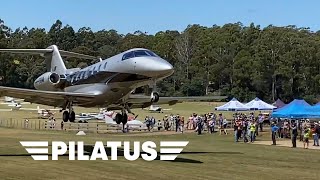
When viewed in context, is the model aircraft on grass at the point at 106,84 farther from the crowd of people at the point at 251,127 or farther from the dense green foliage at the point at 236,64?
the dense green foliage at the point at 236,64

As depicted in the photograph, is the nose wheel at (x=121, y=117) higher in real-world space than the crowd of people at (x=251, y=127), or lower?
higher

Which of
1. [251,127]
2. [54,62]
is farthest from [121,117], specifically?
[251,127]

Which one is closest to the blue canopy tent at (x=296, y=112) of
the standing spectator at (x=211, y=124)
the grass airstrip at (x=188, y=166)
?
the standing spectator at (x=211, y=124)

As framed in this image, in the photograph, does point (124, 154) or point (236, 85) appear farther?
point (236, 85)

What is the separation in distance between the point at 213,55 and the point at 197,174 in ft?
353

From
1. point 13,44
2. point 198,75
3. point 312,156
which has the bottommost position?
point 312,156

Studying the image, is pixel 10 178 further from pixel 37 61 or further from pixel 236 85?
pixel 37 61

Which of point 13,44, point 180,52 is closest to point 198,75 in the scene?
point 180,52

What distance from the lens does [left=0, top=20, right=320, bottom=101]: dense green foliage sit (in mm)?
115438

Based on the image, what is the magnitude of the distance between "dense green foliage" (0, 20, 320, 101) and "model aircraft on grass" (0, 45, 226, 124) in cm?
8248

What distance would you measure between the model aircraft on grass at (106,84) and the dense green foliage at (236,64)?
82.5 meters

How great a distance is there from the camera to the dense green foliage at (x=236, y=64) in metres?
115

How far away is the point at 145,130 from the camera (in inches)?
2355

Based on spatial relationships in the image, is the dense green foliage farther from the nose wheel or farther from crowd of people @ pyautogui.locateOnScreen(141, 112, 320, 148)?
the nose wheel
